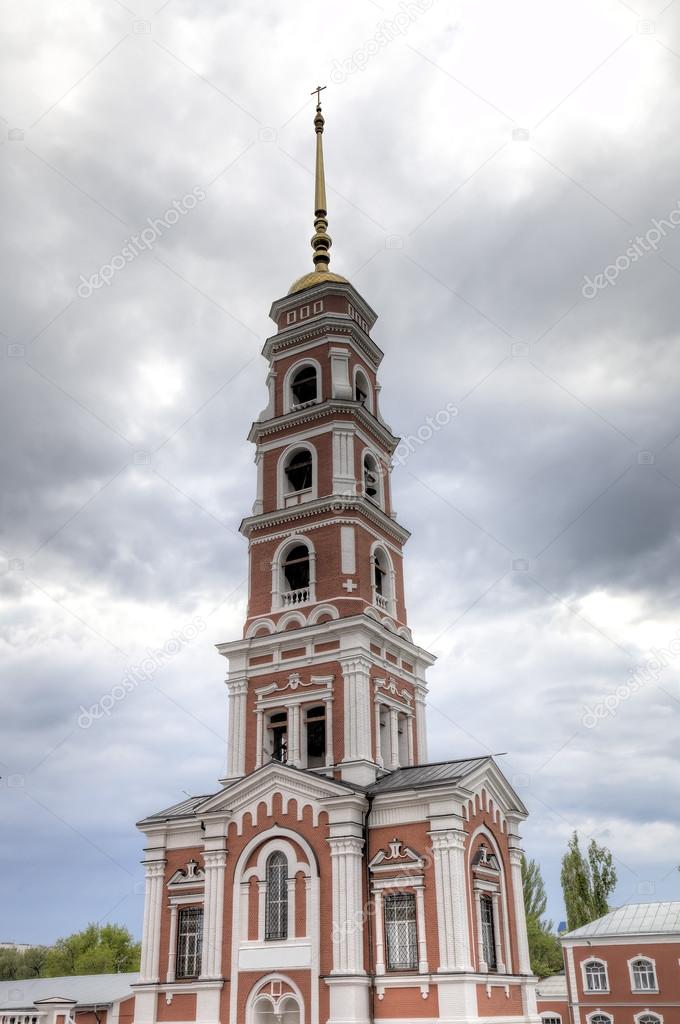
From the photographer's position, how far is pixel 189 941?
24.1 metres

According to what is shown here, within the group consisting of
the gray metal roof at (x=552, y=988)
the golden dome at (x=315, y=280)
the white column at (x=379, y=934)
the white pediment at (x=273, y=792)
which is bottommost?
the gray metal roof at (x=552, y=988)

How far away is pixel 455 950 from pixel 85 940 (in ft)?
125

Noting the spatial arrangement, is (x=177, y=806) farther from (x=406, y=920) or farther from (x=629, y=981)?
(x=629, y=981)

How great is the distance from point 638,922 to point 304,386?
2570 centimetres

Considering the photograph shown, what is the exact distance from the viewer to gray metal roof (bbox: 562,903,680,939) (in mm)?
35781

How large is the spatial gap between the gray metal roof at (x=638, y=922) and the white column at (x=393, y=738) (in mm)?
16434

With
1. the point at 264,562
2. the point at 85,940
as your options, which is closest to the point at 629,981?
the point at 264,562

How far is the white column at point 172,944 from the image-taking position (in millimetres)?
23797

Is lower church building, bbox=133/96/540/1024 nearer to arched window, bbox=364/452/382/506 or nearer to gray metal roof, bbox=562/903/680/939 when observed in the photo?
Result: arched window, bbox=364/452/382/506

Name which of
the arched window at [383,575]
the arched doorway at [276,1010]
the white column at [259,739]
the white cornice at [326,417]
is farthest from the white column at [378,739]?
the white cornice at [326,417]

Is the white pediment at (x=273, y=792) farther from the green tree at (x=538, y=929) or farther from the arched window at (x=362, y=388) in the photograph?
the green tree at (x=538, y=929)

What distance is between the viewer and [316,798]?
909 inches

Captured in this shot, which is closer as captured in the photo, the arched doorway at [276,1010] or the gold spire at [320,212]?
the arched doorway at [276,1010]

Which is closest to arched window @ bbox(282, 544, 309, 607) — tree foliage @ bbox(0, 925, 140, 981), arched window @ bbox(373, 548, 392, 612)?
arched window @ bbox(373, 548, 392, 612)
